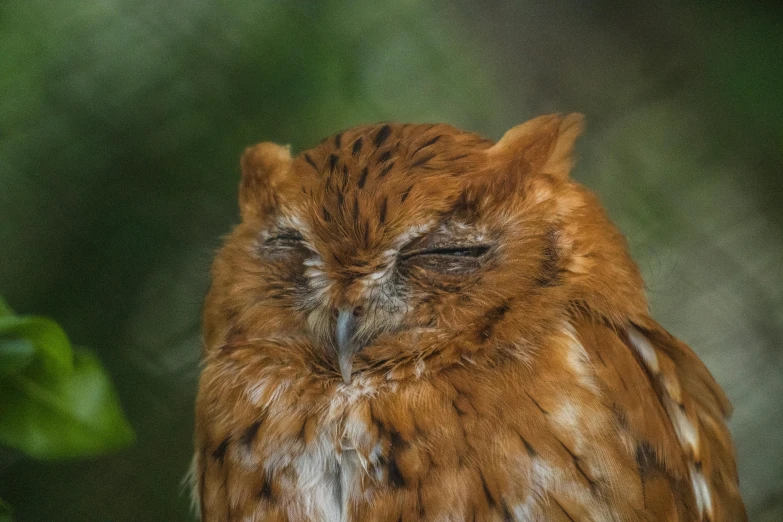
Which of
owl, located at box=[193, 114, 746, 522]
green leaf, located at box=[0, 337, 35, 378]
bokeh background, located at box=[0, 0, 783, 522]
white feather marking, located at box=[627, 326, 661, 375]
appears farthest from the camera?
bokeh background, located at box=[0, 0, 783, 522]

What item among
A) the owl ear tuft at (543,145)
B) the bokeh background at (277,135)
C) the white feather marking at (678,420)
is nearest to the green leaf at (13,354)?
the bokeh background at (277,135)

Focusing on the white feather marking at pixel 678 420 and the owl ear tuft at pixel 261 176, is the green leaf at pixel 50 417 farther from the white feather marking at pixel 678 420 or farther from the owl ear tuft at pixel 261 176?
the white feather marking at pixel 678 420

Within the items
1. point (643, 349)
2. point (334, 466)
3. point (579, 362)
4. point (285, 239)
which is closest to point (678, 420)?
point (643, 349)

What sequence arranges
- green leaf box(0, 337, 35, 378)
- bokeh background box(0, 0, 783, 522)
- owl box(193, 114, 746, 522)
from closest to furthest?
green leaf box(0, 337, 35, 378)
owl box(193, 114, 746, 522)
bokeh background box(0, 0, 783, 522)

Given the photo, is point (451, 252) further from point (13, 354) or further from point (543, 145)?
point (13, 354)

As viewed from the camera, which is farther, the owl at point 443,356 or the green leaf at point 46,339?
the owl at point 443,356

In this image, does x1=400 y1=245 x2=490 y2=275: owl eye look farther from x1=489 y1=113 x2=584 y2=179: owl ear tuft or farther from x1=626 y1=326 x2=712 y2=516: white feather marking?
x1=626 y1=326 x2=712 y2=516: white feather marking

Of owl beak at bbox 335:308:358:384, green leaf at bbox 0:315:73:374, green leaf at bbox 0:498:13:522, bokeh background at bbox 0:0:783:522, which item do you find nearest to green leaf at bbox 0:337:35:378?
green leaf at bbox 0:315:73:374

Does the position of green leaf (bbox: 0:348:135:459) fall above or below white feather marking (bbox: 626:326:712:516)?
above
